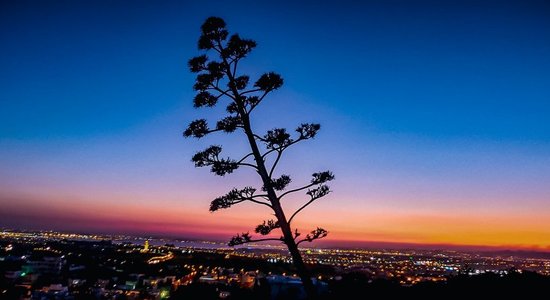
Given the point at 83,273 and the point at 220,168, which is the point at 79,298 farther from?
the point at 83,273

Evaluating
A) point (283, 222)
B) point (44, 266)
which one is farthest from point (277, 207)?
point (44, 266)

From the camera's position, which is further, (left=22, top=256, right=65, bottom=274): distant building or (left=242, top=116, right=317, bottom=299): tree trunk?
(left=22, top=256, right=65, bottom=274): distant building

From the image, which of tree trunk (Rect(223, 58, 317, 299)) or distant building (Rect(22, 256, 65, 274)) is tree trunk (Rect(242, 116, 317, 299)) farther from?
distant building (Rect(22, 256, 65, 274))

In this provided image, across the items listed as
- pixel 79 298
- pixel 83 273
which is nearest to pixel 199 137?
pixel 79 298

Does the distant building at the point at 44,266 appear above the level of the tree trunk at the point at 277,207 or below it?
below

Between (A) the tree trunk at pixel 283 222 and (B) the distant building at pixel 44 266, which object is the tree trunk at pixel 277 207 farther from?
(B) the distant building at pixel 44 266

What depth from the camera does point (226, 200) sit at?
7043mm

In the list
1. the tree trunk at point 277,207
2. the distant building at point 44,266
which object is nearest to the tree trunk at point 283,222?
the tree trunk at point 277,207

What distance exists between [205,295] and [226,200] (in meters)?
12.6

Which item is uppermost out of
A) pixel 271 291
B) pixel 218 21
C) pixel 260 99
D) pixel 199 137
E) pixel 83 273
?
pixel 218 21

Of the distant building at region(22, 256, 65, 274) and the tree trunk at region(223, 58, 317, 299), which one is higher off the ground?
the tree trunk at region(223, 58, 317, 299)

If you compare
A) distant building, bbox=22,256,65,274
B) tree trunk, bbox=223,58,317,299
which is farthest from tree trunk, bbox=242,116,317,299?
distant building, bbox=22,256,65,274

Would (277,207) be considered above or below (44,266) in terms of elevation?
above

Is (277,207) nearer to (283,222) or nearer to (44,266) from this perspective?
(283,222)
